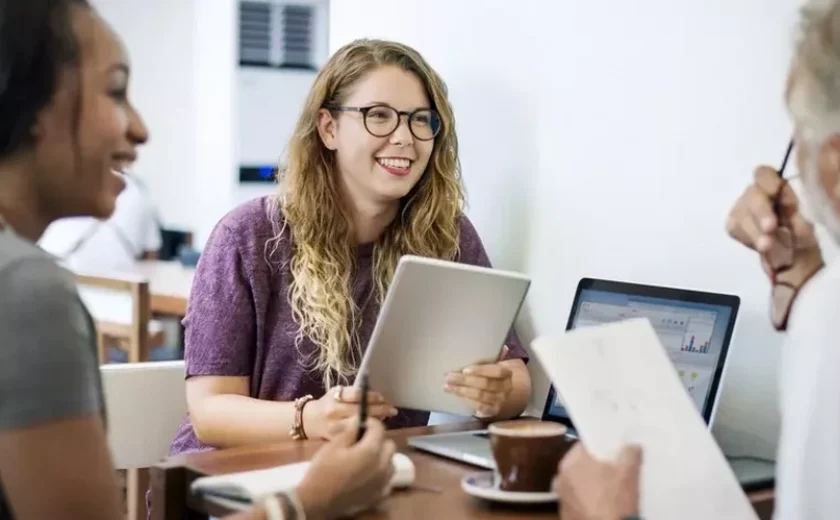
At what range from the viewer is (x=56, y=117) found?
1.00 meters

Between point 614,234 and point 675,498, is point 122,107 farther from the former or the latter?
point 614,234

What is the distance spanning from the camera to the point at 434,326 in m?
1.61

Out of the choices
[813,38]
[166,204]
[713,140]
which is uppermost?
[813,38]

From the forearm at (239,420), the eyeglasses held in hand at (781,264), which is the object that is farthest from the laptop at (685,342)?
the forearm at (239,420)

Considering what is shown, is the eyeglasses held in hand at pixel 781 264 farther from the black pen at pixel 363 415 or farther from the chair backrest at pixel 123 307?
the chair backrest at pixel 123 307

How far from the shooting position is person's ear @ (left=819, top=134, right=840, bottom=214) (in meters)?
1.06

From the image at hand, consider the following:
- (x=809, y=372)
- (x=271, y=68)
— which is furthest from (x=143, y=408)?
(x=271, y=68)

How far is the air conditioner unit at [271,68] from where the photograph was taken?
447cm

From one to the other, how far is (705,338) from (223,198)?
10.7ft

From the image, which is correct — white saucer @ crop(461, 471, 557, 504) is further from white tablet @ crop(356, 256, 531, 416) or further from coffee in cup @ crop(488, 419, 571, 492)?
white tablet @ crop(356, 256, 531, 416)

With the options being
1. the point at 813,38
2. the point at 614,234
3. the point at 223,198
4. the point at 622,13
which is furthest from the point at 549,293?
the point at 223,198

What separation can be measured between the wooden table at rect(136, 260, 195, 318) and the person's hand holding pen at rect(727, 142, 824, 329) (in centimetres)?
207

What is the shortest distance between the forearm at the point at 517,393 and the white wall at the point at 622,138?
0.31ft

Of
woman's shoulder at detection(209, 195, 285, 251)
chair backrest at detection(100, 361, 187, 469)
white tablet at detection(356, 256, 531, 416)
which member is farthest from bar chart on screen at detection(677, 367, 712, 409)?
chair backrest at detection(100, 361, 187, 469)
